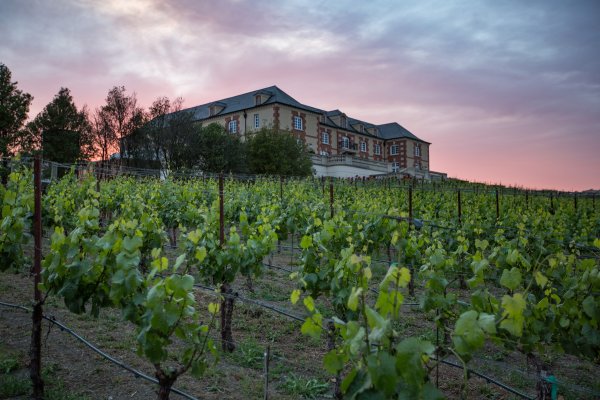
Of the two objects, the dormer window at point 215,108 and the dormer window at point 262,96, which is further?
the dormer window at point 215,108

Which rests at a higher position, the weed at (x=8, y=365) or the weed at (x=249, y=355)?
the weed at (x=8, y=365)

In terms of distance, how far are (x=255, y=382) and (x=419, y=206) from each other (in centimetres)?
947

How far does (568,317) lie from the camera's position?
3416 millimetres

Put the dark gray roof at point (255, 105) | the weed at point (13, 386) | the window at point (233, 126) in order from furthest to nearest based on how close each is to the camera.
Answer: the window at point (233, 126) → the dark gray roof at point (255, 105) → the weed at point (13, 386)

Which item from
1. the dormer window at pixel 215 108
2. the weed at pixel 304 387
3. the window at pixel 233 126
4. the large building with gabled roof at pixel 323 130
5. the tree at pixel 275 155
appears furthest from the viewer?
the dormer window at pixel 215 108

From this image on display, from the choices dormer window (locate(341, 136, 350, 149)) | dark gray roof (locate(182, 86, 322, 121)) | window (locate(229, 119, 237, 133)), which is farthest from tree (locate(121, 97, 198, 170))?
dormer window (locate(341, 136, 350, 149))

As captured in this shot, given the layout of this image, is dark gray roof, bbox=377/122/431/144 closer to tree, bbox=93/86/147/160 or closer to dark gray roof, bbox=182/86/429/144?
dark gray roof, bbox=182/86/429/144

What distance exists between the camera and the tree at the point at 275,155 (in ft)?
112

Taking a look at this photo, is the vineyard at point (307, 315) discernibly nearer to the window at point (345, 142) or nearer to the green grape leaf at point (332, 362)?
the green grape leaf at point (332, 362)

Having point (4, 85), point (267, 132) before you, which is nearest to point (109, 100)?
point (4, 85)

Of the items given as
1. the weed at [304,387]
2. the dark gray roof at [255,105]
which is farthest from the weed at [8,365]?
the dark gray roof at [255,105]

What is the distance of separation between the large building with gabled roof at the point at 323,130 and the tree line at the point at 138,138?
3.56 meters

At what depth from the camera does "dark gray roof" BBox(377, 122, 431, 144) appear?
203ft

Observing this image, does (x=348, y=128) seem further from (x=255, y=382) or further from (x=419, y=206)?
(x=255, y=382)
